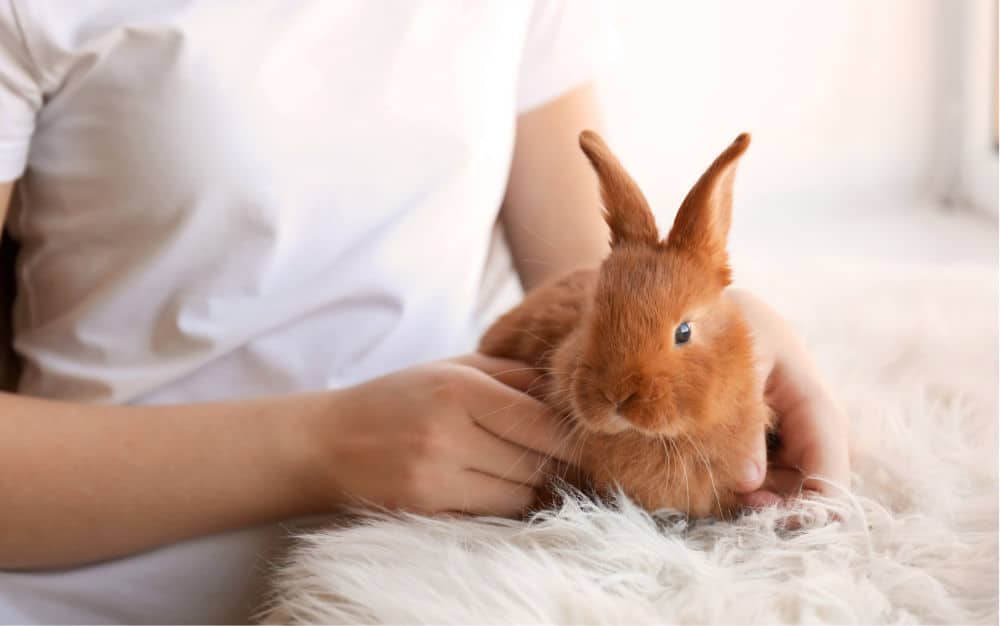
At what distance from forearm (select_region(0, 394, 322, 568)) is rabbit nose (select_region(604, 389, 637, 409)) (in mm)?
265

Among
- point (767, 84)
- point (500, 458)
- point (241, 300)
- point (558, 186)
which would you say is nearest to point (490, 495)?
point (500, 458)

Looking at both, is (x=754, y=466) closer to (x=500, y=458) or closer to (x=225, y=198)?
(x=500, y=458)

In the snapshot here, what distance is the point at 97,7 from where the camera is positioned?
2.14 ft

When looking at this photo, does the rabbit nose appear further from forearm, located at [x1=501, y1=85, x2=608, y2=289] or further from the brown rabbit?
forearm, located at [x1=501, y1=85, x2=608, y2=289]

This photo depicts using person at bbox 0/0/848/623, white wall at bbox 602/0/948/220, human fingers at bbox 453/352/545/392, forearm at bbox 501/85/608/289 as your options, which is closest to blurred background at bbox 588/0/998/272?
white wall at bbox 602/0/948/220

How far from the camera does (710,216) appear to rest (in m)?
0.51

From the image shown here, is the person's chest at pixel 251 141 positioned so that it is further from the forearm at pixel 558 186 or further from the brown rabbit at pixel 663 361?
the brown rabbit at pixel 663 361

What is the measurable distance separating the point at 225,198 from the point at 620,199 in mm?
315

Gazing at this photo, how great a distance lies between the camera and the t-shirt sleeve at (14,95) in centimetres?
62

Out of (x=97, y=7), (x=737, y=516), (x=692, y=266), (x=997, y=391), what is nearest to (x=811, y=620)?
(x=737, y=516)

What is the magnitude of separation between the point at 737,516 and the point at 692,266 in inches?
6.9

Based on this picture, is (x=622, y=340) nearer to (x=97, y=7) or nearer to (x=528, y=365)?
(x=528, y=365)

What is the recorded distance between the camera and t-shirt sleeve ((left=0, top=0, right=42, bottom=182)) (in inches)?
24.5

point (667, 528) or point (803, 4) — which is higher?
point (803, 4)
